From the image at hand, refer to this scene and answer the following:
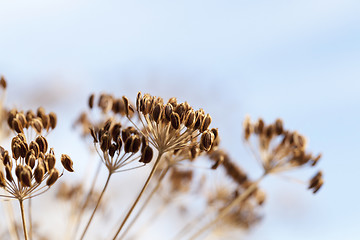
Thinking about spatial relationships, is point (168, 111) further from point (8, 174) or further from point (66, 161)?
point (8, 174)

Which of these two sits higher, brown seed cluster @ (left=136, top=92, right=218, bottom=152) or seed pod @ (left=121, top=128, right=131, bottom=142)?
brown seed cluster @ (left=136, top=92, right=218, bottom=152)

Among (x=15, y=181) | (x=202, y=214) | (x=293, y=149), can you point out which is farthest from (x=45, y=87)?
(x=15, y=181)

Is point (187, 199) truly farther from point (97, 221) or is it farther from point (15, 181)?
point (15, 181)

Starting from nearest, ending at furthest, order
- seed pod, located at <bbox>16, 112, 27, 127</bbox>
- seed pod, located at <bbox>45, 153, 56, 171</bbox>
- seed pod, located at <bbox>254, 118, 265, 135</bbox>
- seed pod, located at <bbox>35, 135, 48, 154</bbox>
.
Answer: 1. seed pod, located at <bbox>45, 153, 56, 171</bbox>
2. seed pod, located at <bbox>35, 135, 48, 154</bbox>
3. seed pod, located at <bbox>16, 112, 27, 127</bbox>
4. seed pod, located at <bbox>254, 118, 265, 135</bbox>

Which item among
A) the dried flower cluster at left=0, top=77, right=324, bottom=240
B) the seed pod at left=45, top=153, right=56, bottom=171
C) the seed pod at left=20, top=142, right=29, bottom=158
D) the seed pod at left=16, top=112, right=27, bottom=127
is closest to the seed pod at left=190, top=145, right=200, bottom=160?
the dried flower cluster at left=0, top=77, right=324, bottom=240

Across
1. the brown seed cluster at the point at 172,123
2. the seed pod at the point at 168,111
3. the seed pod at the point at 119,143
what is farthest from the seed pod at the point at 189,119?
the seed pod at the point at 119,143

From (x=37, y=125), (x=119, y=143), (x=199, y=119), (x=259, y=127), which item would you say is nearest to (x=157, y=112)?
(x=199, y=119)

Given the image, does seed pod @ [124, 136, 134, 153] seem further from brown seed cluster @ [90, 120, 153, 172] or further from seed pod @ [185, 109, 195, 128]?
seed pod @ [185, 109, 195, 128]

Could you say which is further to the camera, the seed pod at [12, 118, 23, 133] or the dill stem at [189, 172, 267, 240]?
the dill stem at [189, 172, 267, 240]

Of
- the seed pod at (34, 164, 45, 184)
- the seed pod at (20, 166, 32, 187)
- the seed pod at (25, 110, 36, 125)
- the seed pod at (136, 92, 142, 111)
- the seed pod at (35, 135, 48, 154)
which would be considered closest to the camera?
the seed pod at (20, 166, 32, 187)

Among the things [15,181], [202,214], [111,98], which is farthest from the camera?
[202,214]
